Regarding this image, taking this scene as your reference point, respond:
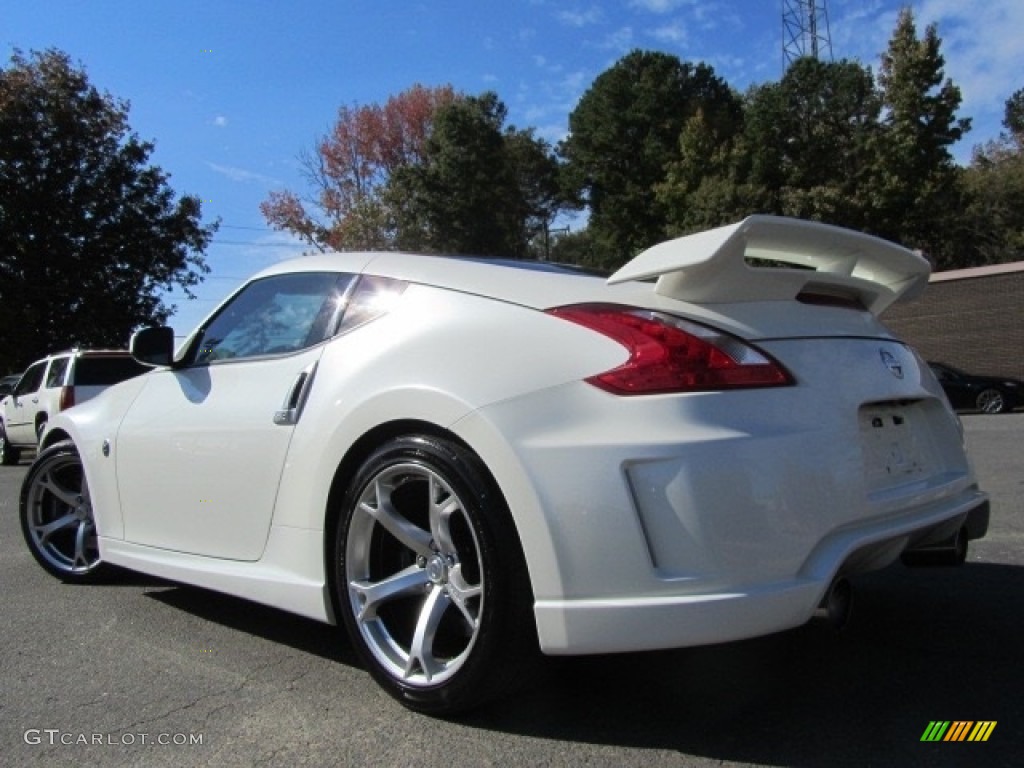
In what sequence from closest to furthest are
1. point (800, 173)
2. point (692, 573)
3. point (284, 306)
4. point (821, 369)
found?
point (692, 573) → point (821, 369) → point (284, 306) → point (800, 173)

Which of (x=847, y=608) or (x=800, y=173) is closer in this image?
(x=847, y=608)

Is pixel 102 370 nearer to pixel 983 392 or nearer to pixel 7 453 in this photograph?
pixel 7 453

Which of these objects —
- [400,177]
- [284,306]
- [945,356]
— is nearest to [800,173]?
[945,356]

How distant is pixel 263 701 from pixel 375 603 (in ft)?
1.71

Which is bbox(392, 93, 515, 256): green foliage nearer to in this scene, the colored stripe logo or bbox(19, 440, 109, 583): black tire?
bbox(19, 440, 109, 583): black tire

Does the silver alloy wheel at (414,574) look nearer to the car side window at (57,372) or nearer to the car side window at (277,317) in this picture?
the car side window at (277,317)

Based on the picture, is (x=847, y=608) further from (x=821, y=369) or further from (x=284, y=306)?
(x=284, y=306)

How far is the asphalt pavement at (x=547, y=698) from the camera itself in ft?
7.86

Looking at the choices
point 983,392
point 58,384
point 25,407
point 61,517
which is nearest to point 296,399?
point 61,517

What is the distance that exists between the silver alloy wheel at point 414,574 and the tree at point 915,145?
101 feet

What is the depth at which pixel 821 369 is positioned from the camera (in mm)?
2580

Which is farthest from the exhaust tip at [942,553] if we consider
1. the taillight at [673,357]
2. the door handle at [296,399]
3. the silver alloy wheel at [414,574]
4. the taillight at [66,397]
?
the taillight at [66,397]

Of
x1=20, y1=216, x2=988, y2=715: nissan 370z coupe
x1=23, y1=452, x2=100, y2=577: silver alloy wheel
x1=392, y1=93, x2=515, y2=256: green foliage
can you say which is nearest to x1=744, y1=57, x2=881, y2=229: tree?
x1=392, y1=93, x2=515, y2=256: green foliage

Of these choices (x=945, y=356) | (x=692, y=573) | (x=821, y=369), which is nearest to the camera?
(x=692, y=573)
